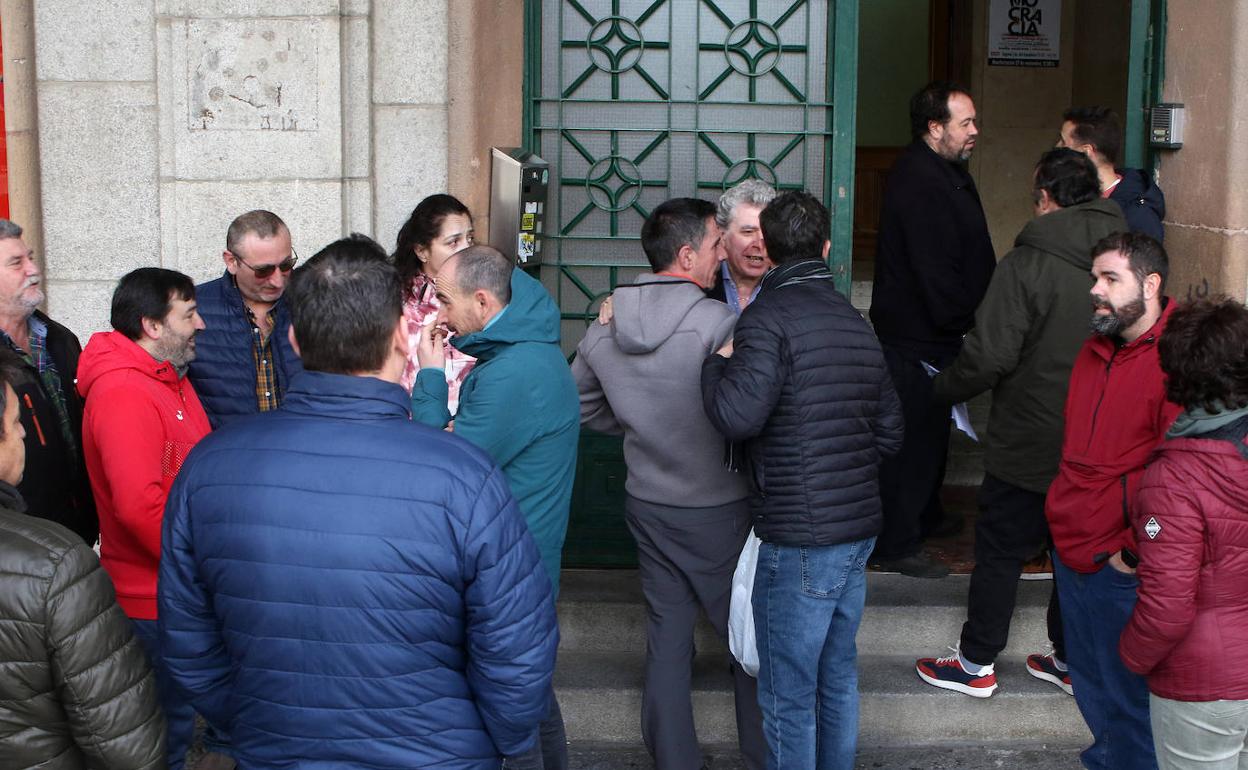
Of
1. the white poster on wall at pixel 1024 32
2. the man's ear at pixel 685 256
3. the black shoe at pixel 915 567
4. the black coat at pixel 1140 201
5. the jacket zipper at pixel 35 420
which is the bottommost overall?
the black shoe at pixel 915 567

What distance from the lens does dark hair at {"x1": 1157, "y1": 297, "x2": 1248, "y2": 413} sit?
3.38 metres

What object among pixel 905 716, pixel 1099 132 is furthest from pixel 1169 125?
pixel 905 716

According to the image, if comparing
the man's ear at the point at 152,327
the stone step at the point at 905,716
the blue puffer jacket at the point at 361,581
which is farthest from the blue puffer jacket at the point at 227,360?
the blue puffer jacket at the point at 361,581

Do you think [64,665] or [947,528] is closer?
[64,665]

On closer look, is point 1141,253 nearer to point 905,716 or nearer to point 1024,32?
point 905,716

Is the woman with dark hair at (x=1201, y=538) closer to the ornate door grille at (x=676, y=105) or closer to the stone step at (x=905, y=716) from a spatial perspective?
the stone step at (x=905, y=716)

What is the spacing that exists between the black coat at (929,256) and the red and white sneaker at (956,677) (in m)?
1.28

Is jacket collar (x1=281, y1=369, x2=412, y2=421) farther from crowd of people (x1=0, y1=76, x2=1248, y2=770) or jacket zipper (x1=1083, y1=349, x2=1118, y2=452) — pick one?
jacket zipper (x1=1083, y1=349, x2=1118, y2=452)

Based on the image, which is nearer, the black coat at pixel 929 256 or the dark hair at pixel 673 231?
the dark hair at pixel 673 231

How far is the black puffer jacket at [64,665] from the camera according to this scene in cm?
260

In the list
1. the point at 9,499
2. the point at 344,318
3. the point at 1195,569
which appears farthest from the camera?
the point at 1195,569

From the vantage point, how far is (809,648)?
164 inches

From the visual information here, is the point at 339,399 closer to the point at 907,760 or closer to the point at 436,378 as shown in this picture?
the point at 436,378

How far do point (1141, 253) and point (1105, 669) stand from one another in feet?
3.98
